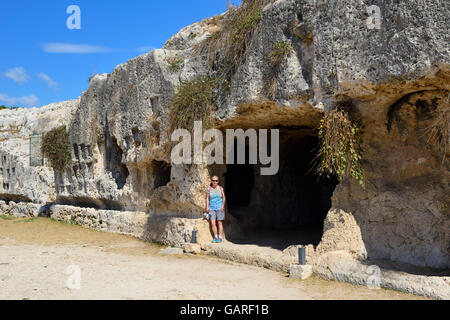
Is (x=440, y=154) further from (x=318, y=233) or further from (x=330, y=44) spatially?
(x=318, y=233)

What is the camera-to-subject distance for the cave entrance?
359 inches

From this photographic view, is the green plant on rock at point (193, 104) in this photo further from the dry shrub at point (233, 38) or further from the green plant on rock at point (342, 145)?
the green plant on rock at point (342, 145)

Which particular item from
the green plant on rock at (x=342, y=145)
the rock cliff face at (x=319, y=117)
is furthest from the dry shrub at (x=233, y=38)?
the green plant on rock at (x=342, y=145)

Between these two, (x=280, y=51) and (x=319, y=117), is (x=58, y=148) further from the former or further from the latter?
(x=280, y=51)

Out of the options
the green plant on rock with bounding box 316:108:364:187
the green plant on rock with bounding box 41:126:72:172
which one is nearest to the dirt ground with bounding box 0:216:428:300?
the green plant on rock with bounding box 316:108:364:187

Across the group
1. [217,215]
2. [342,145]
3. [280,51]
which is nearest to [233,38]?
[280,51]

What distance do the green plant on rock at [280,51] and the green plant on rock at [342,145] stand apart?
3.97ft

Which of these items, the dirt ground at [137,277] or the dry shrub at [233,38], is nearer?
the dirt ground at [137,277]

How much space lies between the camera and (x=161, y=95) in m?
8.70

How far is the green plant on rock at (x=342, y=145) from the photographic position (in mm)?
5742

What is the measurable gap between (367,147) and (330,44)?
1522 mm

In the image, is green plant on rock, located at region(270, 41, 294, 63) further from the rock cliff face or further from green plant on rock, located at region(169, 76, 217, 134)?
green plant on rock, located at region(169, 76, 217, 134)

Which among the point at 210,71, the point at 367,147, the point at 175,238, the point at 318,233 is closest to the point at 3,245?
the point at 175,238
